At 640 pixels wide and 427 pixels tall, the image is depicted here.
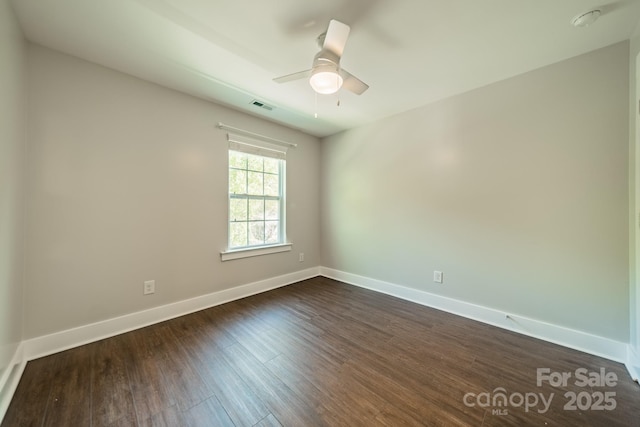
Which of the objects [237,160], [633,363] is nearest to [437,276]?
[633,363]

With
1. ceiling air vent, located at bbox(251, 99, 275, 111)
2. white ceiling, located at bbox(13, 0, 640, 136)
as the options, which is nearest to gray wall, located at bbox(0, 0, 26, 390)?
white ceiling, located at bbox(13, 0, 640, 136)

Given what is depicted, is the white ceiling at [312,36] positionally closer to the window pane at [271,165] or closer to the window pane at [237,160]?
the window pane at [237,160]

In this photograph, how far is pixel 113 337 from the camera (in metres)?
2.09

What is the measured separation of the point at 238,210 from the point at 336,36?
230cm

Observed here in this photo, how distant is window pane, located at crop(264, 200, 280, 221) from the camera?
3435 millimetres

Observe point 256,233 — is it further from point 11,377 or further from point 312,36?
point 312,36

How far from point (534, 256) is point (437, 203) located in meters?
1.00

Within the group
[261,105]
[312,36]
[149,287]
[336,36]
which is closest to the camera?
[336,36]

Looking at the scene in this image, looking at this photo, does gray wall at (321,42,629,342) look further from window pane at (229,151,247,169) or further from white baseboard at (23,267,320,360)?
white baseboard at (23,267,320,360)

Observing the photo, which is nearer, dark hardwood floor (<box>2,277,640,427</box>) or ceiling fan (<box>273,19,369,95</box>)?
dark hardwood floor (<box>2,277,640,427</box>)

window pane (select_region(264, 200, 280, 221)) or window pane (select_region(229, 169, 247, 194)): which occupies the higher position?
window pane (select_region(229, 169, 247, 194))

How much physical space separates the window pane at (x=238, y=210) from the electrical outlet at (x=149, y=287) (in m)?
1.06

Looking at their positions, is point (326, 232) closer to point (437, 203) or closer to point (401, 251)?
point (401, 251)

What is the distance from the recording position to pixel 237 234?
10.2 ft
